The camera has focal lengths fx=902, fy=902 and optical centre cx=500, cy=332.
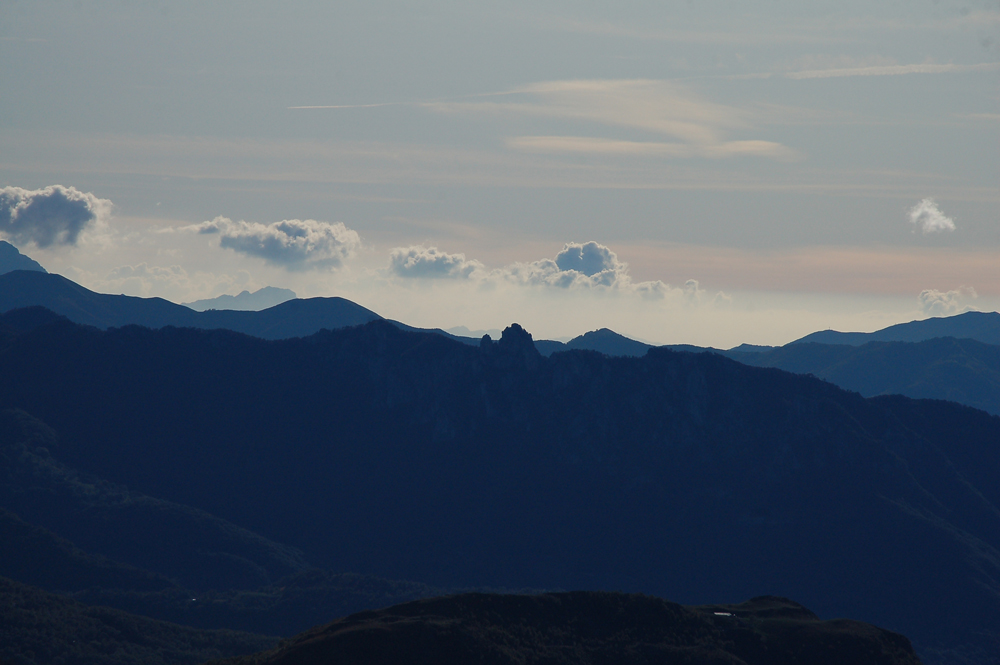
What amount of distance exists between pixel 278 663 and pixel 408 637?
2282 cm

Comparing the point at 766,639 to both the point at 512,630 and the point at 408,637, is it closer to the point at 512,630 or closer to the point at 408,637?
the point at 512,630

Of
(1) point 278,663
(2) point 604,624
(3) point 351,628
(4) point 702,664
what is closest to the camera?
(1) point 278,663

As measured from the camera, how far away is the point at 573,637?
180 metres

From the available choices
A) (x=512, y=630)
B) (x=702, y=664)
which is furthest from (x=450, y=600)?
(x=702, y=664)

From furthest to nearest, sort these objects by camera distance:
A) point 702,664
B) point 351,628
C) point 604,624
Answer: point 604,624, point 702,664, point 351,628

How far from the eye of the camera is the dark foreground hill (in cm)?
15912

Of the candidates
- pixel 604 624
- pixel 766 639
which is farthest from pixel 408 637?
pixel 766 639

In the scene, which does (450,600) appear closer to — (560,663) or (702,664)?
(560,663)

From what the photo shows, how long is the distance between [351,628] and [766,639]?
86.3 metres

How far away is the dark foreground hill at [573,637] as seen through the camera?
159125 mm

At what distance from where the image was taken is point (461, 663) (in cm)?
15825

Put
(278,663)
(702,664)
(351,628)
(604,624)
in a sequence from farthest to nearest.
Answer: (604,624) → (702,664) → (351,628) → (278,663)

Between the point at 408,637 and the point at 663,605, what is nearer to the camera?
the point at 408,637

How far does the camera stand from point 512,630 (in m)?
176
